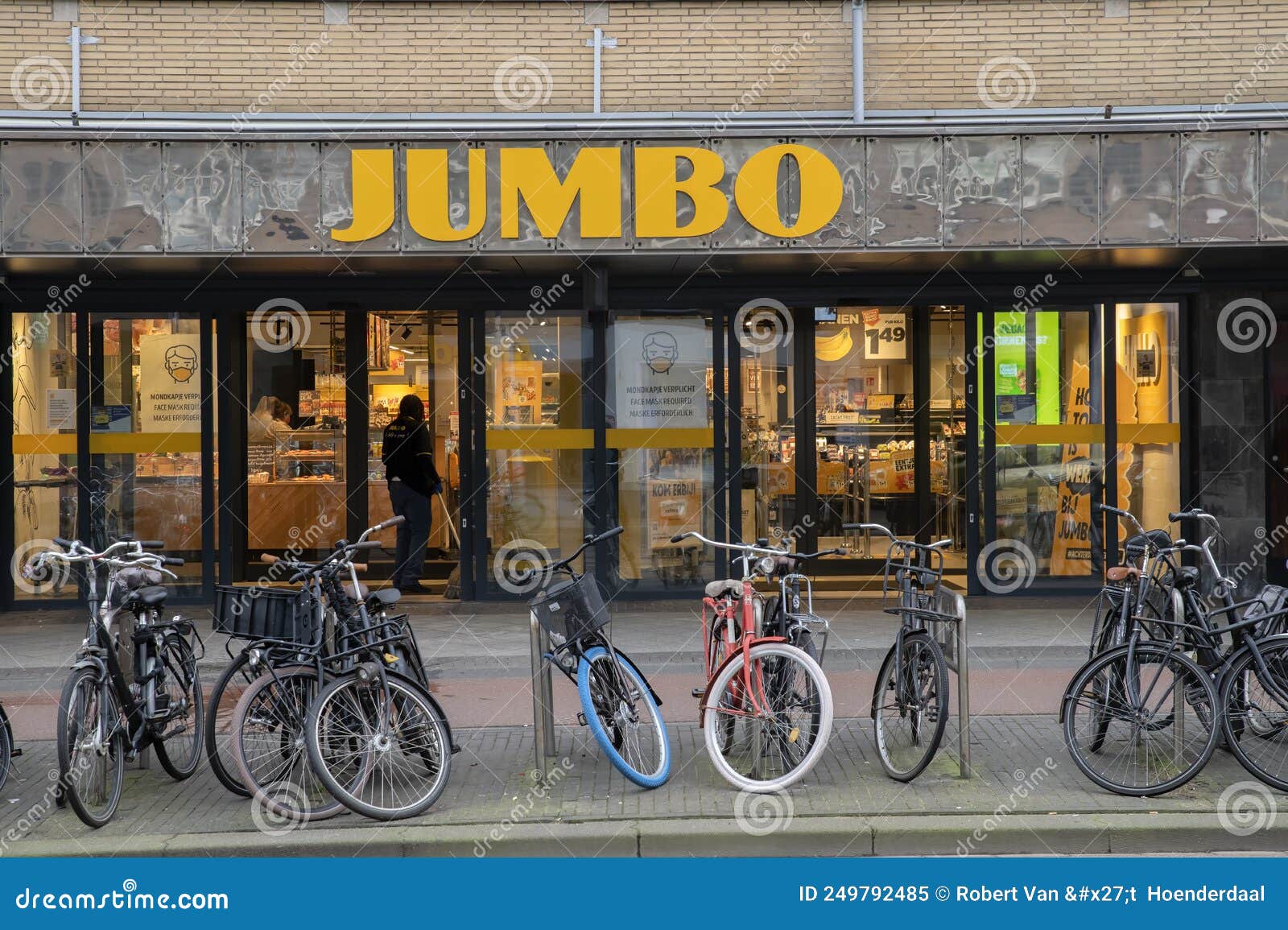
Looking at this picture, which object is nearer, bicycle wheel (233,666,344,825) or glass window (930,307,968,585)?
bicycle wheel (233,666,344,825)

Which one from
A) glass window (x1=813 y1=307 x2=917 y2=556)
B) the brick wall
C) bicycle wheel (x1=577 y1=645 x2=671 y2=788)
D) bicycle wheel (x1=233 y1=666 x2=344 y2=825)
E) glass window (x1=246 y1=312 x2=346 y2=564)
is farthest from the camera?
glass window (x1=246 y1=312 x2=346 y2=564)

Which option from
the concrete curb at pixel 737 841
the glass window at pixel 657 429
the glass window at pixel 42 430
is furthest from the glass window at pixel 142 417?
the concrete curb at pixel 737 841

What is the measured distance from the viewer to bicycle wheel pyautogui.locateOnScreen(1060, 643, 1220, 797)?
19.9 feet

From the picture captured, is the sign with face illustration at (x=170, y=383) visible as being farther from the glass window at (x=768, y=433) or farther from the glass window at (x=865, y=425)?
the glass window at (x=865, y=425)

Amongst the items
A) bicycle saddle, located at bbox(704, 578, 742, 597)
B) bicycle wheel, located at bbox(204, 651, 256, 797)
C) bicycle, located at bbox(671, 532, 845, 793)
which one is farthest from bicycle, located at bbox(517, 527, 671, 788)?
bicycle wheel, located at bbox(204, 651, 256, 797)

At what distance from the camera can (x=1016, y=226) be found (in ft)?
33.0

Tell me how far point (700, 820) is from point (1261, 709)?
9.48 ft

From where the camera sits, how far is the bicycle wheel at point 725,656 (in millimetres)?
6422

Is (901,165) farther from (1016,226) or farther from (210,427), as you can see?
(210,427)

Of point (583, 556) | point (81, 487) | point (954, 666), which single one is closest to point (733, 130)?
point (583, 556)

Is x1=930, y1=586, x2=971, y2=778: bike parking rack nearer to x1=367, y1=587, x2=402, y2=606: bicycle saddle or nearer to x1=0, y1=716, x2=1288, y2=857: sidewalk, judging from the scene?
x1=0, y1=716, x2=1288, y2=857: sidewalk

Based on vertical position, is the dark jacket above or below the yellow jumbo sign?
below

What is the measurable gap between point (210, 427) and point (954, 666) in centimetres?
818

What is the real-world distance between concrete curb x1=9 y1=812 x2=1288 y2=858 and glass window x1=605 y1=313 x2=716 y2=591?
6400 mm
